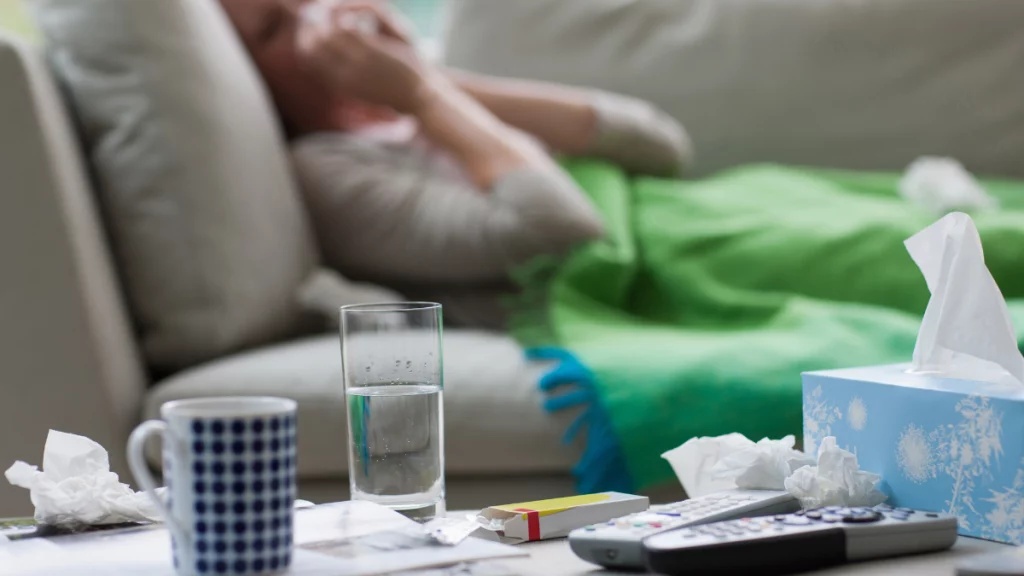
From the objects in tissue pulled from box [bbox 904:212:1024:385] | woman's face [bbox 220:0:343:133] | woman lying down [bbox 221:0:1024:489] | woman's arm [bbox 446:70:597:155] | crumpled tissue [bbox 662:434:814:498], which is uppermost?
woman's face [bbox 220:0:343:133]

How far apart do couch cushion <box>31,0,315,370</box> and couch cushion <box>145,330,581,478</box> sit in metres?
0.11

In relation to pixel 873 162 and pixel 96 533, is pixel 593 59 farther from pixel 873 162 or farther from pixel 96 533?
pixel 96 533

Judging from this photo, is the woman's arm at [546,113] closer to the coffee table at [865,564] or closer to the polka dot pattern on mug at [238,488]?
the coffee table at [865,564]

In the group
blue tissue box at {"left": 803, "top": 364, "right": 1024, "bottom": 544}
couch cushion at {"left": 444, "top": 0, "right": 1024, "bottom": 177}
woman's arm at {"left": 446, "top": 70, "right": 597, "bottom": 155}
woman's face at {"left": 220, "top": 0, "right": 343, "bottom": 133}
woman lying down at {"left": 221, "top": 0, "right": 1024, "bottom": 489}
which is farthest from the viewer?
couch cushion at {"left": 444, "top": 0, "right": 1024, "bottom": 177}

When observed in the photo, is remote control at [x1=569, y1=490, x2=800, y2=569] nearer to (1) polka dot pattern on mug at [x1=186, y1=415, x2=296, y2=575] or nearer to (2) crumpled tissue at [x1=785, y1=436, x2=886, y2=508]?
(2) crumpled tissue at [x1=785, y1=436, x2=886, y2=508]

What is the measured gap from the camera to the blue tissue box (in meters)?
0.62

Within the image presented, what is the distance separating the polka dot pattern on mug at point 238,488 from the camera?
514 mm

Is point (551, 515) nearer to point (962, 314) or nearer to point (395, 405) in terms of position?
point (395, 405)

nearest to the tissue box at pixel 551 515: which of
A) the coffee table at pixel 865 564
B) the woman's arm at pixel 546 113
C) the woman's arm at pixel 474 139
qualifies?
the coffee table at pixel 865 564

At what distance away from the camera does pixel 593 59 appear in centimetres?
206

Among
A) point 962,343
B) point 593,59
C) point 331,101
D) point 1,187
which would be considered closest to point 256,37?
point 331,101

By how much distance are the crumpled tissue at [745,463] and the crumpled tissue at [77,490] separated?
35cm

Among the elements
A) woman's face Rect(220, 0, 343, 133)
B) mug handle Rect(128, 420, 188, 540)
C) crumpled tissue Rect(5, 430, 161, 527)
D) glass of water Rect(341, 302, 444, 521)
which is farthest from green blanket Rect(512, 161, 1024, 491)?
mug handle Rect(128, 420, 188, 540)

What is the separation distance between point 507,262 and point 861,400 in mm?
875
